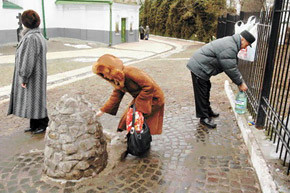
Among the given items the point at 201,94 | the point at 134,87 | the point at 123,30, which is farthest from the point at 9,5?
the point at 134,87

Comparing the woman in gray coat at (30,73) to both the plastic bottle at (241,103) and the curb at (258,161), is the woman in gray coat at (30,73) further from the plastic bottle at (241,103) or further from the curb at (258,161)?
the plastic bottle at (241,103)

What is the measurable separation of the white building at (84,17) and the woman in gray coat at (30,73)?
17009 millimetres

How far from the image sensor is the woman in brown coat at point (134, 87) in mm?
2996

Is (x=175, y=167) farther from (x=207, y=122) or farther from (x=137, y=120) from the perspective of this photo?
(x=207, y=122)

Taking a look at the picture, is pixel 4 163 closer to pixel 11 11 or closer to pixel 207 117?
pixel 207 117

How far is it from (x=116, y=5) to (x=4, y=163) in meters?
19.4

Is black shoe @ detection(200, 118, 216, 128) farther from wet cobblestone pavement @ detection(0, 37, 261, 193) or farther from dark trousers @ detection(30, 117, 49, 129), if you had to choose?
dark trousers @ detection(30, 117, 49, 129)

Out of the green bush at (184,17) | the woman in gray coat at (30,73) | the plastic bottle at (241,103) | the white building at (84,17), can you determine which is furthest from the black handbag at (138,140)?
the green bush at (184,17)

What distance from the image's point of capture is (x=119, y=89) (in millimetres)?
3467

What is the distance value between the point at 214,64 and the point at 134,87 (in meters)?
1.61

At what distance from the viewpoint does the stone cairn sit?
3.07m

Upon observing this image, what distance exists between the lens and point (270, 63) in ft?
13.2

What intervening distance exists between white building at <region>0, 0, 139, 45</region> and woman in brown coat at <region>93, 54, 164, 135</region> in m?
18.1

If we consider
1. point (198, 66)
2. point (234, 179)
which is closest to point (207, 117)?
point (198, 66)
